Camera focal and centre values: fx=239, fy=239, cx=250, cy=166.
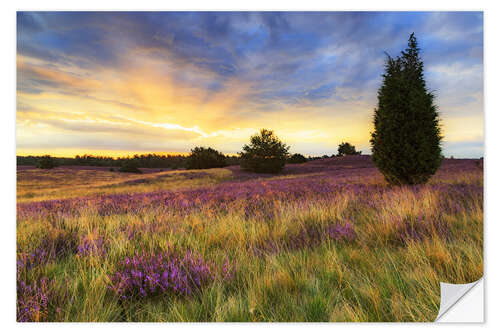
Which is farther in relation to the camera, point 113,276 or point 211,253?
point 211,253

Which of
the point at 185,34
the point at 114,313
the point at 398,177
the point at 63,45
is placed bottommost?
the point at 114,313

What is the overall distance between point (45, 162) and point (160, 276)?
3.67m

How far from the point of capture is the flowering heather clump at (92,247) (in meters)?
2.44

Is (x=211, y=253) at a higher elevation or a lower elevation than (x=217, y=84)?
lower

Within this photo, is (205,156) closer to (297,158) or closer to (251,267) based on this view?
(297,158)

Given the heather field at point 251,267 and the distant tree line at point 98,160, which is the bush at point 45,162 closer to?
the distant tree line at point 98,160

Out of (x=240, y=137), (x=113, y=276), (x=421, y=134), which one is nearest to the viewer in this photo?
(x=113, y=276)

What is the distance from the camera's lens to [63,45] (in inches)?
156

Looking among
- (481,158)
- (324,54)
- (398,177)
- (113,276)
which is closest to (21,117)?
(113,276)

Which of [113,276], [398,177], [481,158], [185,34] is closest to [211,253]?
A: [113,276]

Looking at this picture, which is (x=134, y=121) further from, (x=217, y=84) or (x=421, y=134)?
(x=421, y=134)

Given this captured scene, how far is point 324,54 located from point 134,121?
3.71 metres

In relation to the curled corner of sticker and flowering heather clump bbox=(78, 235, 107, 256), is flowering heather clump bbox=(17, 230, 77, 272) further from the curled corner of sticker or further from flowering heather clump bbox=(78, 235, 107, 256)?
the curled corner of sticker
